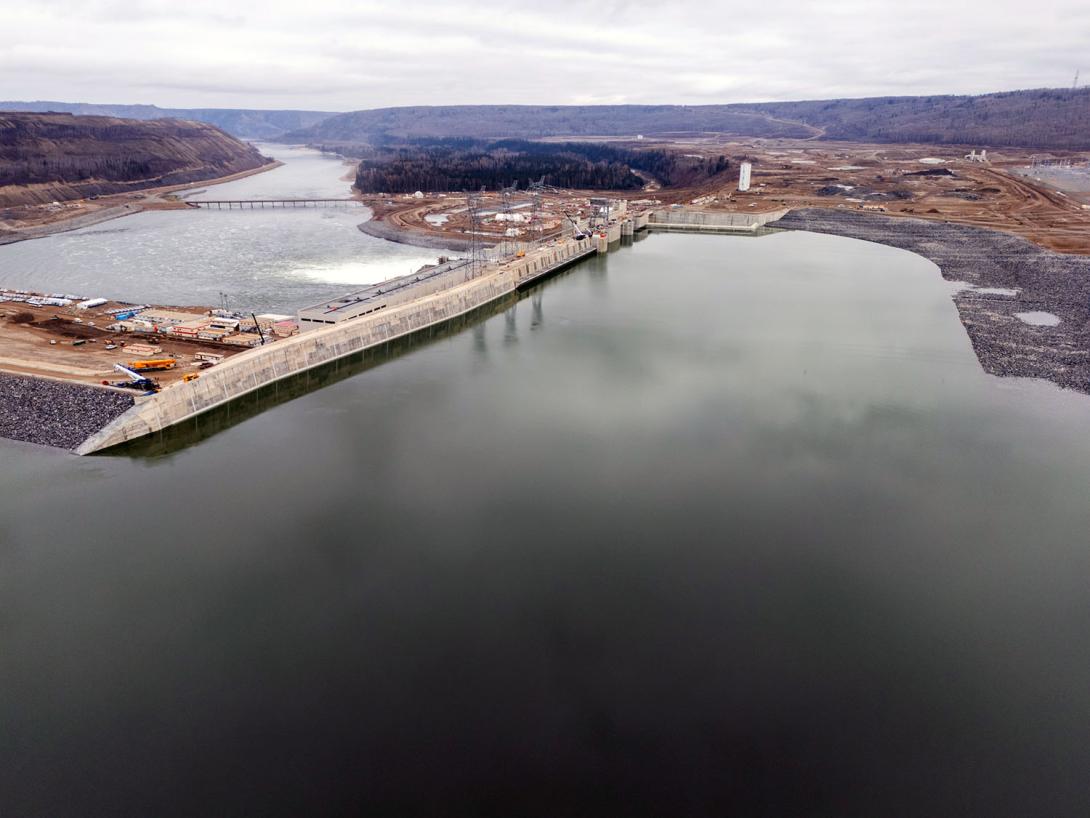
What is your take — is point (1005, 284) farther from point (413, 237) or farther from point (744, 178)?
point (744, 178)

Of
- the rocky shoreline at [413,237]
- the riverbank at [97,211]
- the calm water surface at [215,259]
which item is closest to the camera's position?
the calm water surface at [215,259]

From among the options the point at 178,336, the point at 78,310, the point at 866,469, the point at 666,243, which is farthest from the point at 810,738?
the point at 666,243

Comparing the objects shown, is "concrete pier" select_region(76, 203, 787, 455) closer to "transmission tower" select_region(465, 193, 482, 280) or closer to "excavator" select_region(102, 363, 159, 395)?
"transmission tower" select_region(465, 193, 482, 280)

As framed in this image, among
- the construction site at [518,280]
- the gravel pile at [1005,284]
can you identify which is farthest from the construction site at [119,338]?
the gravel pile at [1005,284]

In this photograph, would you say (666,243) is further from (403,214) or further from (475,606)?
(475,606)

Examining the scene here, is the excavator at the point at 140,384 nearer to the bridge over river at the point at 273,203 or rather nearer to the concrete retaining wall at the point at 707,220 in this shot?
the concrete retaining wall at the point at 707,220

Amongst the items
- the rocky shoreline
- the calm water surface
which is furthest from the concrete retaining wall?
the calm water surface

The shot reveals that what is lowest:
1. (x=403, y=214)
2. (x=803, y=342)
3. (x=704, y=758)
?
(x=704, y=758)

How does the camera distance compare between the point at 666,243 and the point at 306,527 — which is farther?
the point at 666,243
